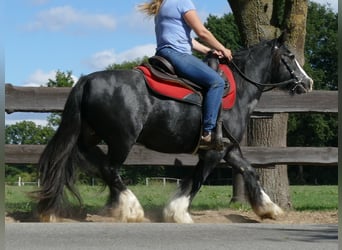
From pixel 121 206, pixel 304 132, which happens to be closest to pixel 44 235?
pixel 121 206

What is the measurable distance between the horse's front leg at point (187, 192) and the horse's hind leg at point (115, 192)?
372 mm

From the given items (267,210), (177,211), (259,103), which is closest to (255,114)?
(259,103)

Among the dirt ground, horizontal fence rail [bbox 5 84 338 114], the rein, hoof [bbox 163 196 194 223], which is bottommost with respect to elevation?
the dirt ground

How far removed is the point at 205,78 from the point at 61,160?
195 cm

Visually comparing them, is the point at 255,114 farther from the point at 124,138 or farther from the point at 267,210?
the point at 124,138

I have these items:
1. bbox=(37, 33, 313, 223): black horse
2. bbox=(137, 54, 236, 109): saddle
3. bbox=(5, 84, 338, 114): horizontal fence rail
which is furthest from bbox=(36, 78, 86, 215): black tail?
bbox=(5, 84, 338, 114): horizontal fence rail

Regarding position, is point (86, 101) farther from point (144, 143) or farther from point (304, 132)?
point (304, 132)

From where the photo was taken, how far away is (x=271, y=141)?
10.9 meters

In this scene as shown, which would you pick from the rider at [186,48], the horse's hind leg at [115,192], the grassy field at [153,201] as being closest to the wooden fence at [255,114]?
the grassy field at [153,201]

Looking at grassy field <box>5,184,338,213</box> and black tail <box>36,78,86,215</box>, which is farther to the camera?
grassy field <box>5,184,338,213</box>

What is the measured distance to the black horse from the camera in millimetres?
8359

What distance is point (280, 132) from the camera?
36.2 ft

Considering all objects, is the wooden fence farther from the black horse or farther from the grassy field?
the black horse

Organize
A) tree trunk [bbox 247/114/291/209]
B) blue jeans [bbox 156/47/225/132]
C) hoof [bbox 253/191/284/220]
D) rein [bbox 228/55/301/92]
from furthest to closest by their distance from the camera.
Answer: tree trunk [bbox 247/114/291/209], rein [bbox 228/55/301/92], hoof [bbox 253/191/284/220], blue jeans [bbox 156/47/225/132]
